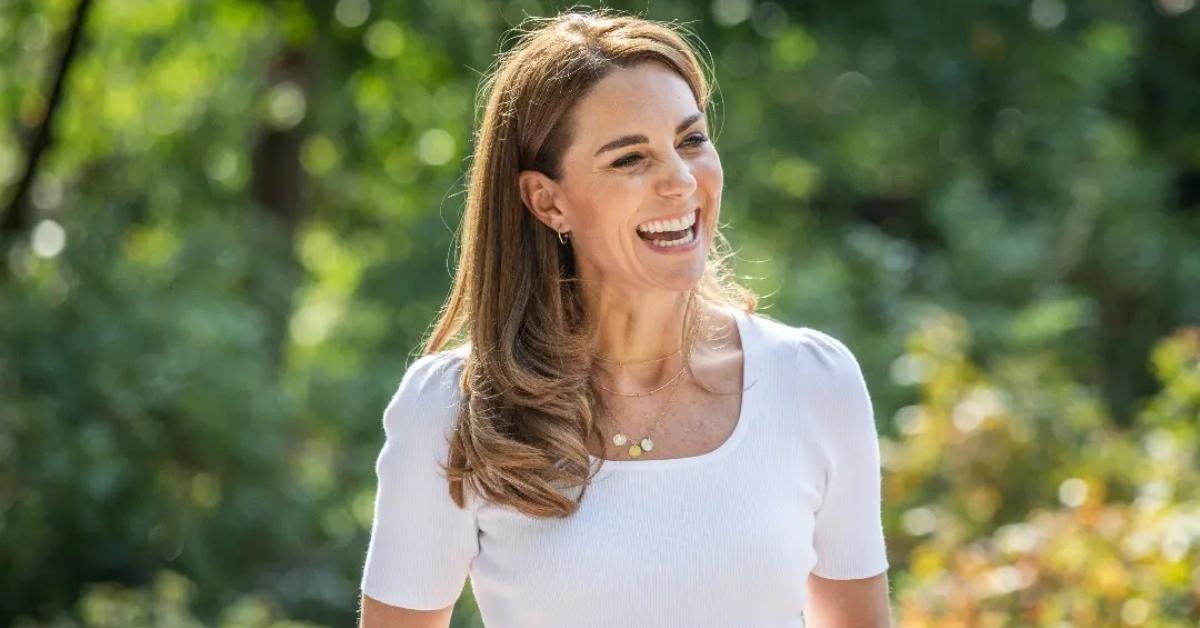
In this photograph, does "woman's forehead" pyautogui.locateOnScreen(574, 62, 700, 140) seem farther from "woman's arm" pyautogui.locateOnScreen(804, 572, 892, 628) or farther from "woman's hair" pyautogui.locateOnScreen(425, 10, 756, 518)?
"woman's arm" pyautogui.locateOnScreen(804, 572, 892, 628)

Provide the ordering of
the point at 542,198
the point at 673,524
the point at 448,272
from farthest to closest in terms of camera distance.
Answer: the point at 448,272, the point at 542,198, the point at 673,524

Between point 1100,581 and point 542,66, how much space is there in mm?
2105

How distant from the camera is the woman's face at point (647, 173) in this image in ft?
6.81

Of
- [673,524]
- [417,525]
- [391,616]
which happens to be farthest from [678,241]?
[391,616]

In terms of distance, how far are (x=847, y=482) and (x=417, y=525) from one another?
554mm

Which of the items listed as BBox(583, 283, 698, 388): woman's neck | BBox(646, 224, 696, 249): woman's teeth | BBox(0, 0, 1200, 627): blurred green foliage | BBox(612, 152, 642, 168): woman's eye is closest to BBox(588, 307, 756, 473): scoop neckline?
BBox(583, 283, 698, 388): woman's neck

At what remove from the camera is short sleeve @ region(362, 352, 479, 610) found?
209 centimetres

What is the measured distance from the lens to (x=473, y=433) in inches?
81.9

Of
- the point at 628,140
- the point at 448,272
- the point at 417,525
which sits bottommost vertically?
the point at 417,525

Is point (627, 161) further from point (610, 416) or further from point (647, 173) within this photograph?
point (610, 416)

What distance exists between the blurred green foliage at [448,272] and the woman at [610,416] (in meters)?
1.57

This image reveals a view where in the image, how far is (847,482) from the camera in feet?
7.01

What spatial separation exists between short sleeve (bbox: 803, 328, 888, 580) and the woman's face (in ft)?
0.80

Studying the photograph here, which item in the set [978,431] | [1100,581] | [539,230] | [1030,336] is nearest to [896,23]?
[1030,336]
